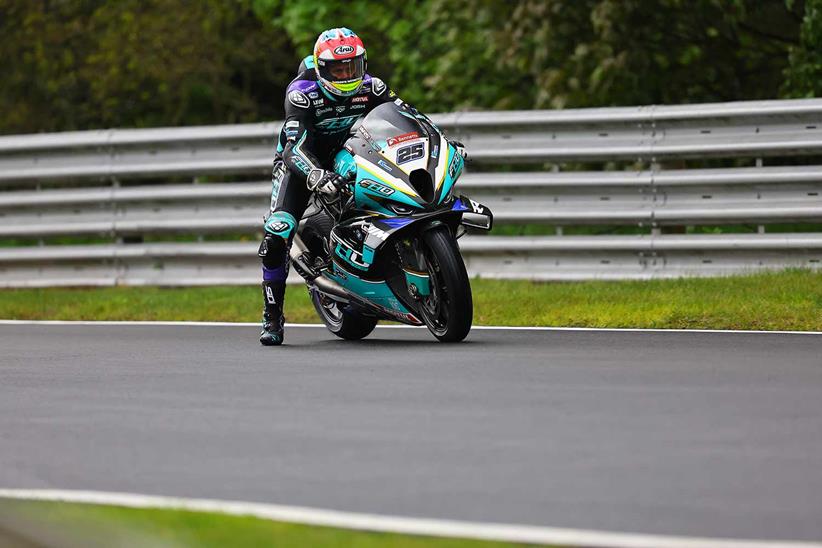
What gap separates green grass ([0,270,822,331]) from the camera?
1184 cm

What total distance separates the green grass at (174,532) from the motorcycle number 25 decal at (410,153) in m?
5.07

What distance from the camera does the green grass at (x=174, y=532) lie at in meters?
5.11

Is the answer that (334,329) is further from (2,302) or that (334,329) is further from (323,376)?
(2,302)

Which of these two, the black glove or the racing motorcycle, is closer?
the racing motorcycle

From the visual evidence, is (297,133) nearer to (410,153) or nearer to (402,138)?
(402,138)

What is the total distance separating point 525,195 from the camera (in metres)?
15.0

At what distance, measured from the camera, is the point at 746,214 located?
46.0ft

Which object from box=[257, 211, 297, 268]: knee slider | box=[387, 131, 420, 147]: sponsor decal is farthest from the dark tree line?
box=[257, 211, 297, 268]: knee slider

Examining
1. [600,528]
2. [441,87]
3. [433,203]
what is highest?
[441,87]

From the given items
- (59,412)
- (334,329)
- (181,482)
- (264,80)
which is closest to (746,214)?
(334,329)

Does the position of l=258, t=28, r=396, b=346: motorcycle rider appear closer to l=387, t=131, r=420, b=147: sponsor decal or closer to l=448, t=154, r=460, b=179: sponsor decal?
l=387, t=131, r=420, b=147: sponsor decal

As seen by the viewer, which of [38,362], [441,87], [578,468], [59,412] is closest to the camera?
[578,468]

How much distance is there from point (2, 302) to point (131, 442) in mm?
8624

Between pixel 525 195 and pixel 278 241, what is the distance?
4094 millimetres
